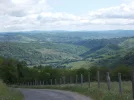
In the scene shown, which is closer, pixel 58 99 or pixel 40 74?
pixel 58 99

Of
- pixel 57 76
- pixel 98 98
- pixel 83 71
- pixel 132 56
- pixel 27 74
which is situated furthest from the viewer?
pixel 132 56

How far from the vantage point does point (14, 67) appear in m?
133

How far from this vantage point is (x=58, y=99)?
23.2m

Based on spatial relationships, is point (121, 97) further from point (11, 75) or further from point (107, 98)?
point (11, 75)

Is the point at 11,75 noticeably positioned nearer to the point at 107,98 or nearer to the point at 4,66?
the point at 4,66

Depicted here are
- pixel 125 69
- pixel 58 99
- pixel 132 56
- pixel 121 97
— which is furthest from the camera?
pixel 132 56

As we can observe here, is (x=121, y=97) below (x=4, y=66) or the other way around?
the other way around

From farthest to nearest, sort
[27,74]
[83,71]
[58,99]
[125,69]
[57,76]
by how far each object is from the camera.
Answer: [27,74] < [57,76] < [83,71] < [125,69] < [58,99]

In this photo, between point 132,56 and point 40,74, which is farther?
point 132,56

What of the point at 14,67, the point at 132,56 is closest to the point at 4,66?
the point at 14,67

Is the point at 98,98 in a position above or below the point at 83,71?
above

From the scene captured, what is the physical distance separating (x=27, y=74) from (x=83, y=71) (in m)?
29.6

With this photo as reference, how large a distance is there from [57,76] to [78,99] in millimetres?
104459

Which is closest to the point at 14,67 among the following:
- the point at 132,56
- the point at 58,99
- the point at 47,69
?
the point at 47,69
